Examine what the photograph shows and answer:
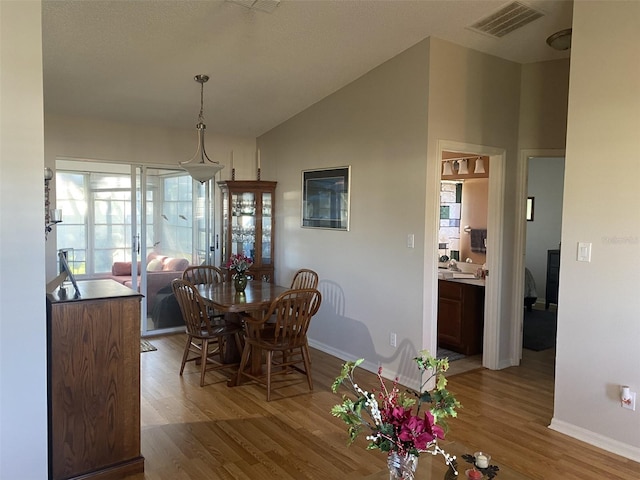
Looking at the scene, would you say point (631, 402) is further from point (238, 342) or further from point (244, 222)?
point (244, 222)

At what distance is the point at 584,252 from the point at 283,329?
2190mm

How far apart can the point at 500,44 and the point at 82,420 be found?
3974 millimetres

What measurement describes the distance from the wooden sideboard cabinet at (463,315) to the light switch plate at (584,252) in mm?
1742

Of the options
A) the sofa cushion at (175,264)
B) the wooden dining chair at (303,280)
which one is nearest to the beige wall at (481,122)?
the wooden dining chair at (303,280)

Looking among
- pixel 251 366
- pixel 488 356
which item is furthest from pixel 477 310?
pixel 251 366

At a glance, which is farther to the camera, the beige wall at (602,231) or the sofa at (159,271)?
the sofa at (159,271)

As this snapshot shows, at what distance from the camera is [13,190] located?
85.0 inches

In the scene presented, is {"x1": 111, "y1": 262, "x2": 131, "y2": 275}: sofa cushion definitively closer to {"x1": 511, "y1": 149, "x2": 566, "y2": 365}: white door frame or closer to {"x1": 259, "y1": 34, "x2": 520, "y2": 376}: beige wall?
{"x1": 259, "y1": 34, "x2": 520, "y2": 376}: beige wall

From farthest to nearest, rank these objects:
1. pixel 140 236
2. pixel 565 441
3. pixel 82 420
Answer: pixel 140 236 < pixel 565 441 < pixel 82 420

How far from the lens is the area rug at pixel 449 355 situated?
15.7ft

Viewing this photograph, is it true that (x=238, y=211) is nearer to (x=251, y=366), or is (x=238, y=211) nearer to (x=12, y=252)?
(x=251, y=366)

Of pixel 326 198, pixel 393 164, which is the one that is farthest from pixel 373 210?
pixel 326 198

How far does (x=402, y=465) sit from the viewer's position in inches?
63.4

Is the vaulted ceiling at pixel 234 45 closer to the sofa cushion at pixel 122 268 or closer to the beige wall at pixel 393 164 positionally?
the beige wall at pixel 393 164
